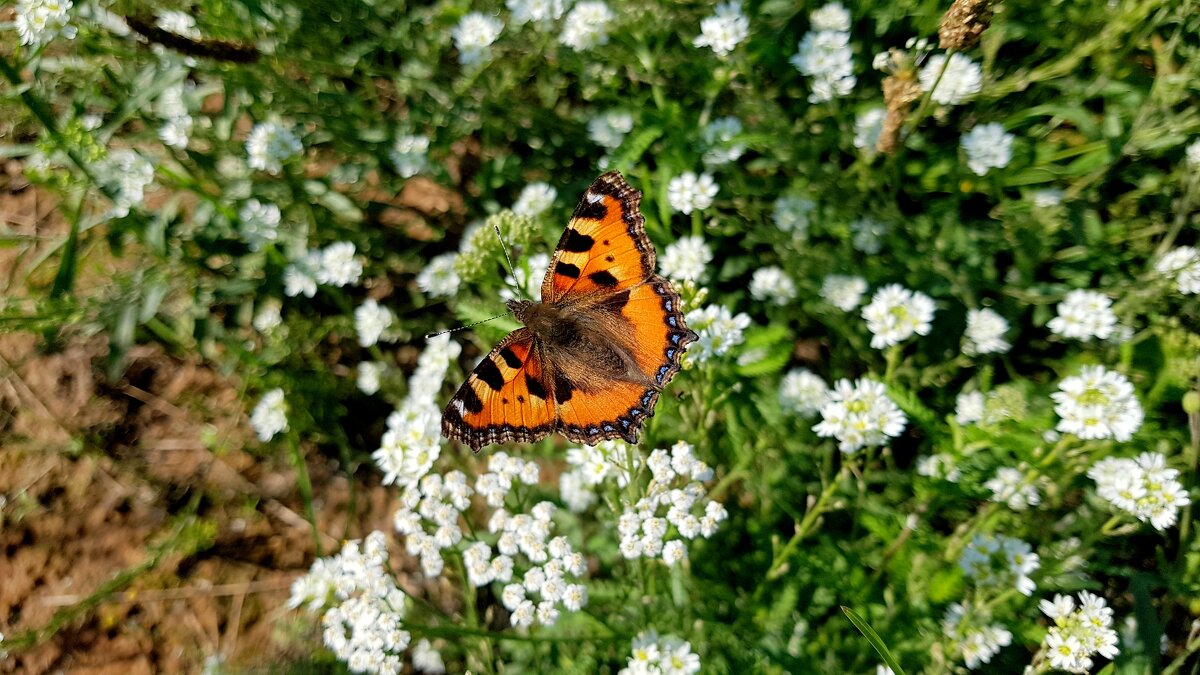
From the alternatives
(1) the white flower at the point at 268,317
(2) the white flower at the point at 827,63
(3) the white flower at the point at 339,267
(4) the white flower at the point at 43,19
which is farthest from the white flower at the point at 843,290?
(4) the white flower at the point at 43,19

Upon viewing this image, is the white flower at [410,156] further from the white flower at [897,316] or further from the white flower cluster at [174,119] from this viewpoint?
the white flower at [897,316]

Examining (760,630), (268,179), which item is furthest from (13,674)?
(760,630)

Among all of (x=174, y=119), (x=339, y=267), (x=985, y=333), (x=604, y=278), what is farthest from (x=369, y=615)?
(x=985, y=333)

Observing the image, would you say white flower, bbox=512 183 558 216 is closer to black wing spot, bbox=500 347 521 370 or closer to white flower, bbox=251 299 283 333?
black wing spot, bbox=500 347 521 370

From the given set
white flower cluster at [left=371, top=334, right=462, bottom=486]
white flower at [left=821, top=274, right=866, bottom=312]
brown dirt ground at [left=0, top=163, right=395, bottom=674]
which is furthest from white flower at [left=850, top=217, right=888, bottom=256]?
brown dirt ground at [left=0, top=163, right=395, bottom=674]

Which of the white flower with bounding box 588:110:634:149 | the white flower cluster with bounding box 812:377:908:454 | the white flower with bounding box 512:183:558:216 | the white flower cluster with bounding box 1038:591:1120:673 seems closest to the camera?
the white flower cluster with bounding box 1038:591:1120:673

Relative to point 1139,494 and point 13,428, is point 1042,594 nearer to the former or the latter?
point 1139,494

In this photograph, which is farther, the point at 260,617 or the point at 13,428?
the point at 13,428
